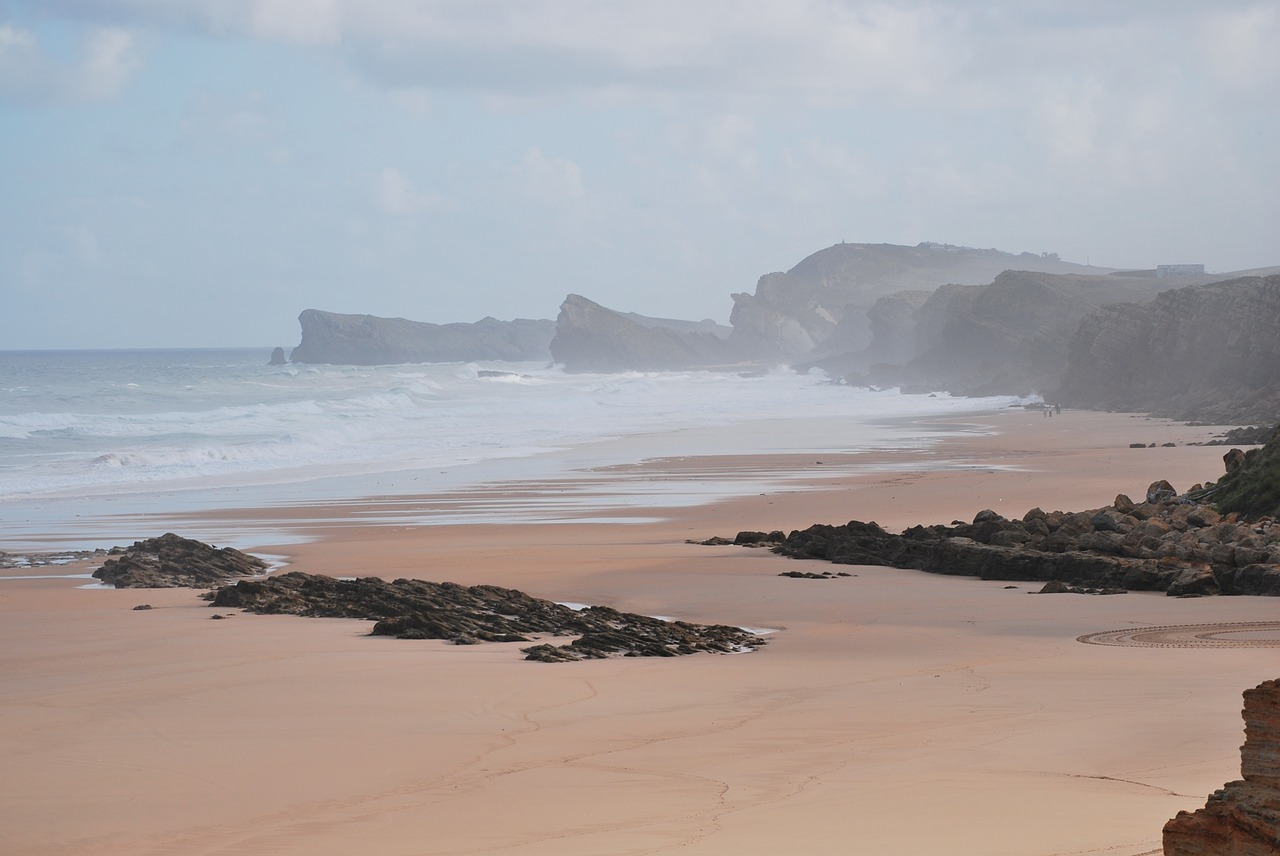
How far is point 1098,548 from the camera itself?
13914 mm

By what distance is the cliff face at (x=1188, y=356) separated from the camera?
143 ft

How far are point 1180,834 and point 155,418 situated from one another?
5054 centimetres

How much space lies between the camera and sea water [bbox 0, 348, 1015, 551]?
2469 cm

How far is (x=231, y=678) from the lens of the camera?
28.0ft

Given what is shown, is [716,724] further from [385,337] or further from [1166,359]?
[385,337]

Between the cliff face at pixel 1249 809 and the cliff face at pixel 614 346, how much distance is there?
152125 millimetres

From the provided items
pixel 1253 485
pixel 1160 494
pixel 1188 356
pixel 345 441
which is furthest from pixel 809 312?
pixel 1253 485

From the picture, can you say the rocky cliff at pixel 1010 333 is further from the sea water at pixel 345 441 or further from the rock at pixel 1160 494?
the rock at pixel 1160 494

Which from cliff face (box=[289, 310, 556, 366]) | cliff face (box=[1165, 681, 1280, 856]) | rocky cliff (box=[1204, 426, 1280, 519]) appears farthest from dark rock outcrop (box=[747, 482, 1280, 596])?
cliff face (box=[289, 310, 556, 366])

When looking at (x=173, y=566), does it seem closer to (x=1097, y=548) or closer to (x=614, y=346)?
(x=1097, y=548)

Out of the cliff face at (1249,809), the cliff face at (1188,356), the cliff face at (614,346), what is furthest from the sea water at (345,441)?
the cliff face at (614,346)

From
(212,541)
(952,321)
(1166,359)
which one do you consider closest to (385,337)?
(952,321)

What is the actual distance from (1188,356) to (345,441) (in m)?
33.1

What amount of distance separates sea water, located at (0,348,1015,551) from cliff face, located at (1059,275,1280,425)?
534 centimetres
